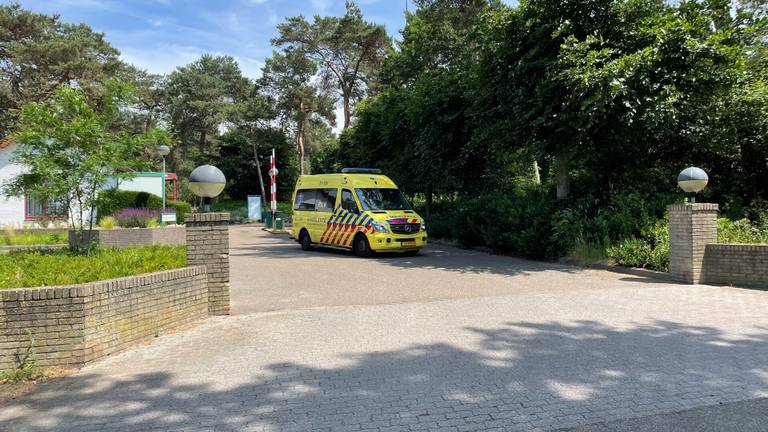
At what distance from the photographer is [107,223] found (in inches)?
651

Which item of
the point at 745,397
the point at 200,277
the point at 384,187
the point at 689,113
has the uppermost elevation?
the point at 689,113

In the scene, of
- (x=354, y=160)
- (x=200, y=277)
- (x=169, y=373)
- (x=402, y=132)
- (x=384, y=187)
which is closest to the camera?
(x=169, y=373)

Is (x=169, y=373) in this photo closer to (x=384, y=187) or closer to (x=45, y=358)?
(x=45, y=358)

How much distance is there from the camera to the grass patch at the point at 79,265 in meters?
5.95

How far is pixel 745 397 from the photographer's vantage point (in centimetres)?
427

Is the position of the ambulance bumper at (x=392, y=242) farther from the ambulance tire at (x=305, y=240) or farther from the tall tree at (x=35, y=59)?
the tall tree at (x=35, y=59)

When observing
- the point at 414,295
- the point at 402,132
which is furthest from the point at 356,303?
the point at 402,132

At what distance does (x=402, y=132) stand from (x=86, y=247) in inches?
652

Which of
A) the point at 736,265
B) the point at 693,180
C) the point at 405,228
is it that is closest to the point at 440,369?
the point at 736,265

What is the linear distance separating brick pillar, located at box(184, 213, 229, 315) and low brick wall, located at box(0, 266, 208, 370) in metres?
0.97

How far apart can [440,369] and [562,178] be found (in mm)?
11763

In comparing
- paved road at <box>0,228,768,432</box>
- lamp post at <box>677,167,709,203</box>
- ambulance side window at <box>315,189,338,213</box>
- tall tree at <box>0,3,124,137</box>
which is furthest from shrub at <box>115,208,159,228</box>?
tall tree at <box>0,3,124,137</box>

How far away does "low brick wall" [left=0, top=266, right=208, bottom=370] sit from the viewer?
5.12 metres

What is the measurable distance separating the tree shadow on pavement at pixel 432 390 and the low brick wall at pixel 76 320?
1.37 feet
